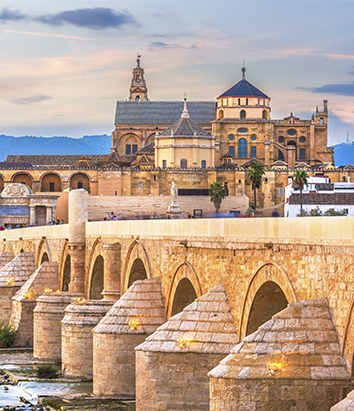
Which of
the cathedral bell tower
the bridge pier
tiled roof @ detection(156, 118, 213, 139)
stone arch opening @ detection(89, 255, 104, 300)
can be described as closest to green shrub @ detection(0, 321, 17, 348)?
stone arch opening @ detection(89, 255, 104, 300)

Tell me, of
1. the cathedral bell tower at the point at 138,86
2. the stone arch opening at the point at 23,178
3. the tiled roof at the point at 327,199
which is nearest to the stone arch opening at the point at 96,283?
the tiled roof at the point at 327,199

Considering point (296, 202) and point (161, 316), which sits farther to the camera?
→ point (296, 202)

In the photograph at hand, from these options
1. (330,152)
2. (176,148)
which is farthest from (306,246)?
(330,152)

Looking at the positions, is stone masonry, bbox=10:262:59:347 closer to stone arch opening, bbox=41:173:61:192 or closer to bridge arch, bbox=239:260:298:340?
bridge arch, bbox=239:260:298:340

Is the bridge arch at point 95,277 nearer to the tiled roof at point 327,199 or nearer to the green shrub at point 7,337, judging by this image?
the green shrub at point 7,337

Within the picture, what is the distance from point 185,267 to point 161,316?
2531mm

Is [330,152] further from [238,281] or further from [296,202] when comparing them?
[238,281]

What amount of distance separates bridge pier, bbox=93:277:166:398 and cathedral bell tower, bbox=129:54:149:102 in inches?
4284

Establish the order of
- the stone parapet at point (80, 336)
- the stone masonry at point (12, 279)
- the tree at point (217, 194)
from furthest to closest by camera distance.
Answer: the tree at point (217, 194) → the stone masonry at point (12, 279) → the stone parapet at point (80, 336)

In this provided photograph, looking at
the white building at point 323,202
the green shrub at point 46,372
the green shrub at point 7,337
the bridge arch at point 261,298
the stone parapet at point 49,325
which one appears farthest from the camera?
the white building at point 323,202

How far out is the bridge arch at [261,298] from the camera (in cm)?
1619

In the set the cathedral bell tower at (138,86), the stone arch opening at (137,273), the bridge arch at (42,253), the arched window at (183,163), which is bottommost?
the stone arch opening at (137,273)

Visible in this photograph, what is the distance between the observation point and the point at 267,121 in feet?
318

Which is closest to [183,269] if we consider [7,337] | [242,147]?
[7,337]
